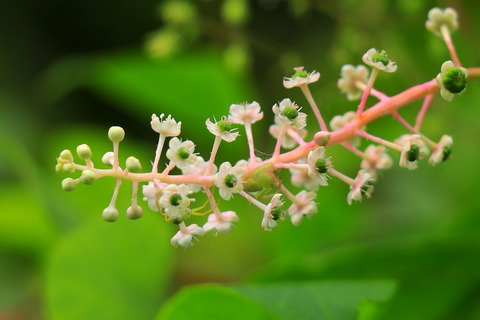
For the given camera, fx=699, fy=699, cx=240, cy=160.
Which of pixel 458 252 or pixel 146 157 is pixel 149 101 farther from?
pixel 458 252

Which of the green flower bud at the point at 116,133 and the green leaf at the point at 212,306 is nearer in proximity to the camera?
the green flower bud at the point at 116,133

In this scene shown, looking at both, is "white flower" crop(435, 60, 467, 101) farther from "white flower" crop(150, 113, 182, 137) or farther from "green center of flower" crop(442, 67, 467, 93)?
"white flower" crop(150, 113, 182, 137)

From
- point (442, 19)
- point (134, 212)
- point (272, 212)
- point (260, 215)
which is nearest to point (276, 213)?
point (272, 212)

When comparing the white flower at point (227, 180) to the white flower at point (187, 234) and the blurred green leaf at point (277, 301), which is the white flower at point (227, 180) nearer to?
the white flower at point (187, 234)

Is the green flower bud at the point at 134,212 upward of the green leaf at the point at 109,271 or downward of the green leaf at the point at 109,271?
upward

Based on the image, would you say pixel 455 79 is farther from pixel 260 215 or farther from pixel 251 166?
pixel 260 215

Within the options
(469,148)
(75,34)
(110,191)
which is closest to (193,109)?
(110,191)

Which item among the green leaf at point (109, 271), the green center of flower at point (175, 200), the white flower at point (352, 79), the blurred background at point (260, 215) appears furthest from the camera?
the green leaf at point (109, 271)

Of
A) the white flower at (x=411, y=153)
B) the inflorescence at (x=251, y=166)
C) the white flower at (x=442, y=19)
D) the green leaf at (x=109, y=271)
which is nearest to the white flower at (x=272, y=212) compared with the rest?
the inflorescence at (x=251, y=166)
